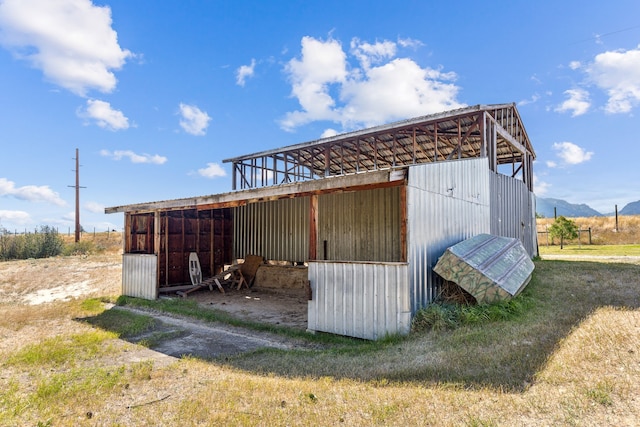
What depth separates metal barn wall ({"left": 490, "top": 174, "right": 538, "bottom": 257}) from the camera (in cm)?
1135

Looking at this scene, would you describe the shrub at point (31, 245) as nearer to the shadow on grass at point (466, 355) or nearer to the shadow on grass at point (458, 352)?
the shadow on grass at point (458, 352)

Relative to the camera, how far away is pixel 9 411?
4070 millimetres

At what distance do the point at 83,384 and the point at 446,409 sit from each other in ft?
14.1

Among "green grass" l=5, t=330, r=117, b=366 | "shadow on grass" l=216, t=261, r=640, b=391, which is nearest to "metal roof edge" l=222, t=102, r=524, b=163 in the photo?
"shadow on grass" l=216, t=261, r=640, b=391

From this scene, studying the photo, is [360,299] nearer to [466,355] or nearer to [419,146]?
[466,355]

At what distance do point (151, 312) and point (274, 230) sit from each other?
4.55 meters

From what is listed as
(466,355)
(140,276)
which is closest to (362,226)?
(466,355)

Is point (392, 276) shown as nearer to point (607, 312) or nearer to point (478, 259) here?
point (478, 259)

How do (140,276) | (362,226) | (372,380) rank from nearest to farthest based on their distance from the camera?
1. (372,380)
2. (362,226)
3. (140,276)

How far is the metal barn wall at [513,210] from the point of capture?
11352 millimetres

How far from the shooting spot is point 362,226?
1023cm

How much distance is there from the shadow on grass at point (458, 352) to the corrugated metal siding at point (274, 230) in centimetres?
435

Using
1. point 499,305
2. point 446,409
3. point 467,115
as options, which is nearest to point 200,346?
point 446,409

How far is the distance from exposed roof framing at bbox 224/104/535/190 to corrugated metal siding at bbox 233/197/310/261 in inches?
105
